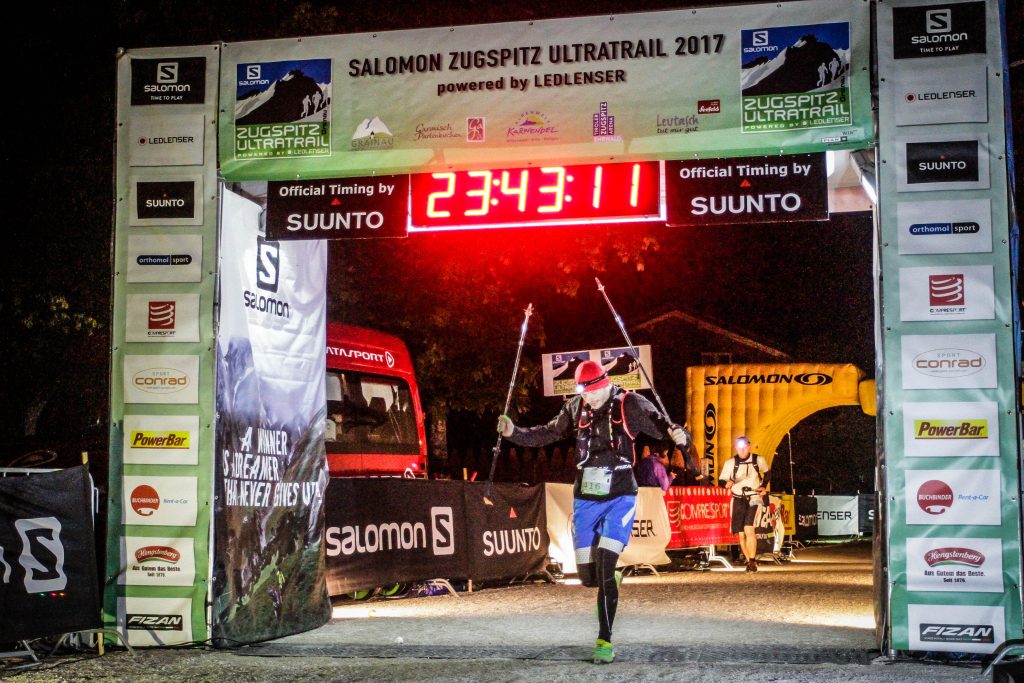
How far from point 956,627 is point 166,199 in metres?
6.72

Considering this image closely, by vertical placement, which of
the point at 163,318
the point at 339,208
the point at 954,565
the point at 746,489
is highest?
the point at 339,208

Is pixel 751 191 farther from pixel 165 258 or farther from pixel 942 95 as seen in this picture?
pixel 165 258

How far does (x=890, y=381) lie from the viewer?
8.38 meters

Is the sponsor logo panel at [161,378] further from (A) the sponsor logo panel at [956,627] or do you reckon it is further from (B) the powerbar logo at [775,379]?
(B) the powerbar logo at [775,379]

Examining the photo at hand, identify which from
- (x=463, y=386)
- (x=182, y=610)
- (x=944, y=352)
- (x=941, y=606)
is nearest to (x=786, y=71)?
(x=944, y=352)

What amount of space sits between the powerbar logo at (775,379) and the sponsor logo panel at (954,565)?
1919cm

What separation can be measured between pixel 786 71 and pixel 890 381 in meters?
2.40

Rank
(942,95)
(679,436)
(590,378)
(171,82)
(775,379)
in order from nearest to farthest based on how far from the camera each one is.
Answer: (942,95)
(679,436)
(590,378)
(171,82)
(775,379)

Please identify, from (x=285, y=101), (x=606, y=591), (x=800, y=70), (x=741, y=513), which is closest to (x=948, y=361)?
(x=800, y=70)

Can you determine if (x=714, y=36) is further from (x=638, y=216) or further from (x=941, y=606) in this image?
(x=941, y=606)

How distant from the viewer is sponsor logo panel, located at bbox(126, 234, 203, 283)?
367 inches

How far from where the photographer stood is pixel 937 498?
27.0 feet

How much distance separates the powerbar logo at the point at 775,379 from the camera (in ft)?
88.6

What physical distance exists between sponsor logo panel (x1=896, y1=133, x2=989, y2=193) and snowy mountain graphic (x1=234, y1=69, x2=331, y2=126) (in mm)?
4431
